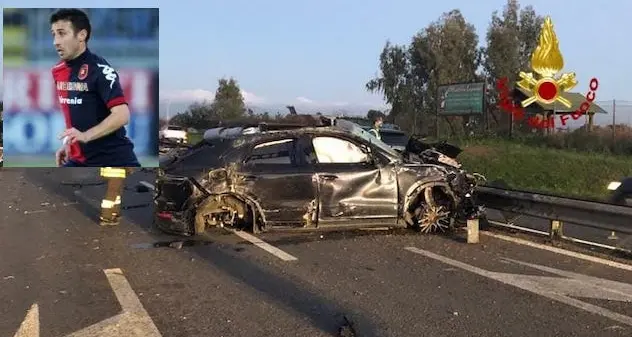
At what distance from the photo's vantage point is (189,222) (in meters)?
8.45

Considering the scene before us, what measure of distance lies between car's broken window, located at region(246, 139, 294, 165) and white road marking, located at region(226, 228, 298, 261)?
0.99m

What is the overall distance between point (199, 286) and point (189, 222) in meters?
2.26

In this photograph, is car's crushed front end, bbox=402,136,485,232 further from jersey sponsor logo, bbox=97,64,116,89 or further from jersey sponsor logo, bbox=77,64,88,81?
jersey sponsor logo, bbox=77,64,88,81

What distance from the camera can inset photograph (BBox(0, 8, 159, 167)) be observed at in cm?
785

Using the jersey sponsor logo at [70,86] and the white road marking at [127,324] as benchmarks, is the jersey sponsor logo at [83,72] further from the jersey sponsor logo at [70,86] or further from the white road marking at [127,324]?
the white road marking at [127,324]

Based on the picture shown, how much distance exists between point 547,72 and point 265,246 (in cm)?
1713

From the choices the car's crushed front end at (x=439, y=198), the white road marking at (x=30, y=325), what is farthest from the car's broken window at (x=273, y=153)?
the white road marking at (x=30, y=325)

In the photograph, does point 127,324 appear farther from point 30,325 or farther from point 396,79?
point 396,79

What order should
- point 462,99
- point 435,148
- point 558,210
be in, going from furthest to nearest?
1. point 462,99
2. point 435,148
3. point 558,210

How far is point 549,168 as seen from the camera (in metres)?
18.5

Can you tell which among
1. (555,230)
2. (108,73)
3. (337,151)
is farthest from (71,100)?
(555,230)

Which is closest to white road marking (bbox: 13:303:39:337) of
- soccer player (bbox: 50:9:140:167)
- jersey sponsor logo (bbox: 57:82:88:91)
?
soccer player (bbox: 50:9:140:167)

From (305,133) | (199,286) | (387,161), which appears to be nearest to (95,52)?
(305,133)

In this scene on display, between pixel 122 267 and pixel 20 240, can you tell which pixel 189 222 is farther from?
pixel 20 240
